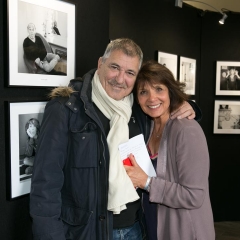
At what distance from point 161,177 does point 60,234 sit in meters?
0.70

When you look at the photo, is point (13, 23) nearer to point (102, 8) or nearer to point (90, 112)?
point (90, 112)

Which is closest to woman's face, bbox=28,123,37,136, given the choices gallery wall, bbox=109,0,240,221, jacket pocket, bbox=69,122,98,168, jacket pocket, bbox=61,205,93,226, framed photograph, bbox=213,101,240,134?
jacket pocket, bbox=69,122,98,168

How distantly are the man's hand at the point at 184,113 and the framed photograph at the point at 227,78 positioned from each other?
138 inches

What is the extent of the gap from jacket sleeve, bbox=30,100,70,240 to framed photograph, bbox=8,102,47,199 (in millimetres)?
208

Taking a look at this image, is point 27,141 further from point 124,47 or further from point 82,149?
point 124,47

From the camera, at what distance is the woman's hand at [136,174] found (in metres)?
2.04

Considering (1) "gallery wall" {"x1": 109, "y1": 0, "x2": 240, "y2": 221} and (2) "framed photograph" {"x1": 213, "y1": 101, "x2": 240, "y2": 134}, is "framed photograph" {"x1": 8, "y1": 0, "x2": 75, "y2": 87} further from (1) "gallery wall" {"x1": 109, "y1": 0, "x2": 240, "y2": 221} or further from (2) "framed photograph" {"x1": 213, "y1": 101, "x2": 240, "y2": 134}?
(2) "framed photograph" {"x1": 213, "y1": 101, "x2": 240, "y2": 134}

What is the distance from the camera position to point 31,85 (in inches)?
78.1

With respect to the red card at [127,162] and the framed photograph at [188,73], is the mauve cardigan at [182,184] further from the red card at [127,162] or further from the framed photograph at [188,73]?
A: the framed photograph at [188,73]

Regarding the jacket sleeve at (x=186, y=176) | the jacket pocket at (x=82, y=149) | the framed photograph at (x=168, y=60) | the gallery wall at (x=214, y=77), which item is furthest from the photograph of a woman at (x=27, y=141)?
the gallery wall at (x=214, y=77)

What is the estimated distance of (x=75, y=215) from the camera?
6.04 feet

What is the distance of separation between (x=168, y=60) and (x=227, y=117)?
1410 millimetres

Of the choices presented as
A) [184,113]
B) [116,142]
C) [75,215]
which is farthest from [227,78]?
[75,215]

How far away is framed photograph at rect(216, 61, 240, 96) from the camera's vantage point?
18.0ft
